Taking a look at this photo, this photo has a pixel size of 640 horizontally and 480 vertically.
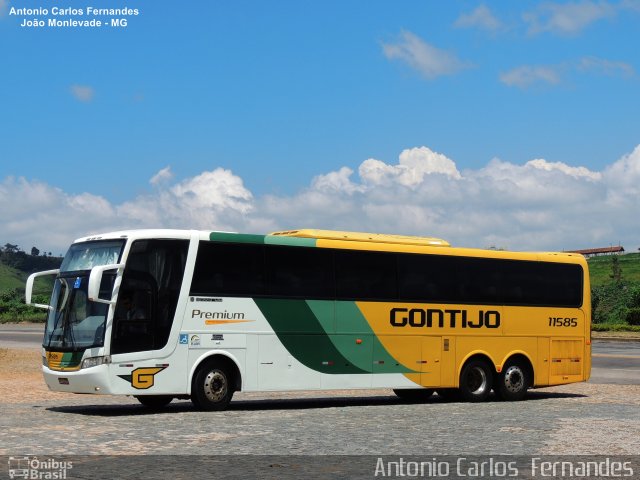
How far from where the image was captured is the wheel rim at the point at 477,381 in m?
22.9

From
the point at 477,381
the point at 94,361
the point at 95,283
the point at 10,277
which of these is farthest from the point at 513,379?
the point at 10,277

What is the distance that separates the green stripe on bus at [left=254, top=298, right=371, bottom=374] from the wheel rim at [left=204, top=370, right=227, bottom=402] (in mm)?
1395

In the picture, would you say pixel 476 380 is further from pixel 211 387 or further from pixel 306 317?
pixel 211 387

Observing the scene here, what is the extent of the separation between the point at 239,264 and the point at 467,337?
5.76 meters

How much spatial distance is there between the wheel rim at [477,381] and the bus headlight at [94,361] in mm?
8293

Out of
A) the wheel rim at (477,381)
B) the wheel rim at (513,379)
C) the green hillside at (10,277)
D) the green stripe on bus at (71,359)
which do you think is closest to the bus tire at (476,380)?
the wheel rim at (477,381)

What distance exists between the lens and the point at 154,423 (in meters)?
16.2

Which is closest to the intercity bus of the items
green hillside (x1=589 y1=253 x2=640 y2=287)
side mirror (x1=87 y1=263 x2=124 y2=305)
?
side mirror (x1=87 y1=263 x2=124 y2=305)

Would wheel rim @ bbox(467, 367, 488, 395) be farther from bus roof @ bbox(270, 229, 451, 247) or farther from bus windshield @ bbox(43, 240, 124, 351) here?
bus windshield @ bbox(43, 240, 124, 351)

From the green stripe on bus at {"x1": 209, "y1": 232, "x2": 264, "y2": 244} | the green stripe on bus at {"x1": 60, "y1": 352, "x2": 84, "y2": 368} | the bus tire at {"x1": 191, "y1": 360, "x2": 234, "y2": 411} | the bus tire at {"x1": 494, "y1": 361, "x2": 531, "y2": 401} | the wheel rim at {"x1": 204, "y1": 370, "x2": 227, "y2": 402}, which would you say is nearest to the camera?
the green stripe on bus at {"x1": 60, "y1": 352, "x2": 84, "y2": 368}

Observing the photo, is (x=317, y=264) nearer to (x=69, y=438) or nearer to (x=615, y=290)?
(x=69, y=438)

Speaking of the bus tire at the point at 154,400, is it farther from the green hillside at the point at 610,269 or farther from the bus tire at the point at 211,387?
the green hillside at the point at 610,269

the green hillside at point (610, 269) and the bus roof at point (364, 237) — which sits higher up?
the green hillside at point (610, 269)

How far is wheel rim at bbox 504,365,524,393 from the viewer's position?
23219 millimetres
